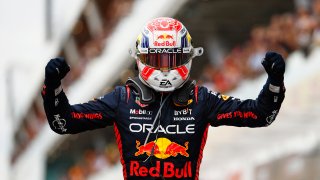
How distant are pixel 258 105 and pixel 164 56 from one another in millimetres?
600

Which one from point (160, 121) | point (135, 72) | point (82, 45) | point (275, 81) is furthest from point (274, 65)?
point (82, 45)

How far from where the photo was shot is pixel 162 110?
568 centimetres

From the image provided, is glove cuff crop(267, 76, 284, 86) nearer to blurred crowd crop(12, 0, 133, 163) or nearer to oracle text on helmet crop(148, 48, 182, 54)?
oracle text on helmet crop(148, 48, 182, 54)

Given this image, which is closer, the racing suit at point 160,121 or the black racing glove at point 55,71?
the black racing glove at point 55,71

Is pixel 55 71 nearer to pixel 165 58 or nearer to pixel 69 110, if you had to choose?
pixel 69 110

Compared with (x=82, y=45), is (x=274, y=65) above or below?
above

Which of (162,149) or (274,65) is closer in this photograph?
(274,65)

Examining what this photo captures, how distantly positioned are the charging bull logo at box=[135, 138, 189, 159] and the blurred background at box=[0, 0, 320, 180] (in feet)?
22.4

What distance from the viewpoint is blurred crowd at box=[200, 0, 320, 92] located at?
41.8 feet

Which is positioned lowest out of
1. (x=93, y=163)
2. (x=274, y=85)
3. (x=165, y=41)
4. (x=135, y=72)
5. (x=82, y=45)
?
(x=93, y=163)

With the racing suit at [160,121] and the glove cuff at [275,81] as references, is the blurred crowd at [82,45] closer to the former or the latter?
the racing suit at [160,121]

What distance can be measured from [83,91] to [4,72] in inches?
346

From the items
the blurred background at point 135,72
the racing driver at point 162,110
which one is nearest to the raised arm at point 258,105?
the racing driver at point 162,110

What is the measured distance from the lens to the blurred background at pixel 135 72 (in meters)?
13.1
